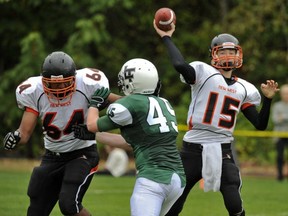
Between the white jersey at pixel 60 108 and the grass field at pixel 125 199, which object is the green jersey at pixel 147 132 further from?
the grass field at pixel 125 199

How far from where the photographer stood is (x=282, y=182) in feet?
44.9

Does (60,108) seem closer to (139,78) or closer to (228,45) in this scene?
(139,78)

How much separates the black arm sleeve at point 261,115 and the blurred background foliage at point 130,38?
31.7ft

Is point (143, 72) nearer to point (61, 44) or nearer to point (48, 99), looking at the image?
point (48, 99)

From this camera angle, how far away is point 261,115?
6871 mm

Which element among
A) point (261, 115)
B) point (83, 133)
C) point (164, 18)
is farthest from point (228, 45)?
point (83, 133)

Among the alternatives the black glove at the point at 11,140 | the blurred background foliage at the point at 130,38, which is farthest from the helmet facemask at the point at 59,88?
the blurred background foliage at the point at 130,38

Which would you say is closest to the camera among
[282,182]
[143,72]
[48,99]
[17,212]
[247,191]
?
[143,72]

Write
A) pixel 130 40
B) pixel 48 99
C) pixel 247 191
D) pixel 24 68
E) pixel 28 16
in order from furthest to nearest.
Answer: pixel 130 40 < pixel 28 16 < pixel 24 68 < pixel 247 191 < pixel 48 99

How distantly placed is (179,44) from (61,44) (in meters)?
2.76

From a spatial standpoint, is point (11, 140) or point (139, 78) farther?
point (11, 140)

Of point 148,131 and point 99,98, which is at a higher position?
point 99,98

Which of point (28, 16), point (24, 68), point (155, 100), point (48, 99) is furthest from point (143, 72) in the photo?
point (28, 16)

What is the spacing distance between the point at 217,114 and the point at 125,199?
3804 millimetres
